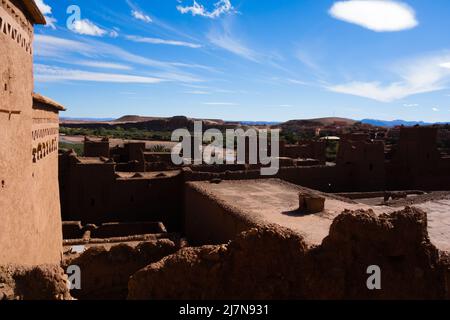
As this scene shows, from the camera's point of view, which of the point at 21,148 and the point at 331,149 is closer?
the point at 21,148

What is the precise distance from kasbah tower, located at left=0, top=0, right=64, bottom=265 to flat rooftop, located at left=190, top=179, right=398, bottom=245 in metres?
5.77

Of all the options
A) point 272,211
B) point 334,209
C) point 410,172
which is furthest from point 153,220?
point 410,172

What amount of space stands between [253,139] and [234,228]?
21987mm

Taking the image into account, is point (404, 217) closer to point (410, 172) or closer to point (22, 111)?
point (22, 111)

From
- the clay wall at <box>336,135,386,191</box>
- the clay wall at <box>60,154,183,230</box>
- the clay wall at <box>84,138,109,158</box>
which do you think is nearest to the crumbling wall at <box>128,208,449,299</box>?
the clay wall at <box>60,154,183,230</box>

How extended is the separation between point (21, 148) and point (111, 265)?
3134mm

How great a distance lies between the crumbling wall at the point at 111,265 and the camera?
9391mm

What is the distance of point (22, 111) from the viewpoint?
8.88 metres

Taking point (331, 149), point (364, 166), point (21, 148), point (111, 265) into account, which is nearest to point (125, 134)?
point (331, 149)

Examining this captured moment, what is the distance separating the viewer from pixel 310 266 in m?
6.26

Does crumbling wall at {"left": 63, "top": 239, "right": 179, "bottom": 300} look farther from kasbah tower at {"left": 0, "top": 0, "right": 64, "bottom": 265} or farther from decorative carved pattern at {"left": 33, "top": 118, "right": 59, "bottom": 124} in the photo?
decorative carved pattern at {"left": 33, "top": 118, "right": 59, "bottom": 124}

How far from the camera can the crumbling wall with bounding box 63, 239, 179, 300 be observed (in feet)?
30.8

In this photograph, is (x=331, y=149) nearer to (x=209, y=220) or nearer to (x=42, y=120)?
(x=209, y=220)

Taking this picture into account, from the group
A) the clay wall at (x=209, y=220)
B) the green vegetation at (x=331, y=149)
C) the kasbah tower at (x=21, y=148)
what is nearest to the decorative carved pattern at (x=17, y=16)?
the kasbah tower at (x=21, y=148)
